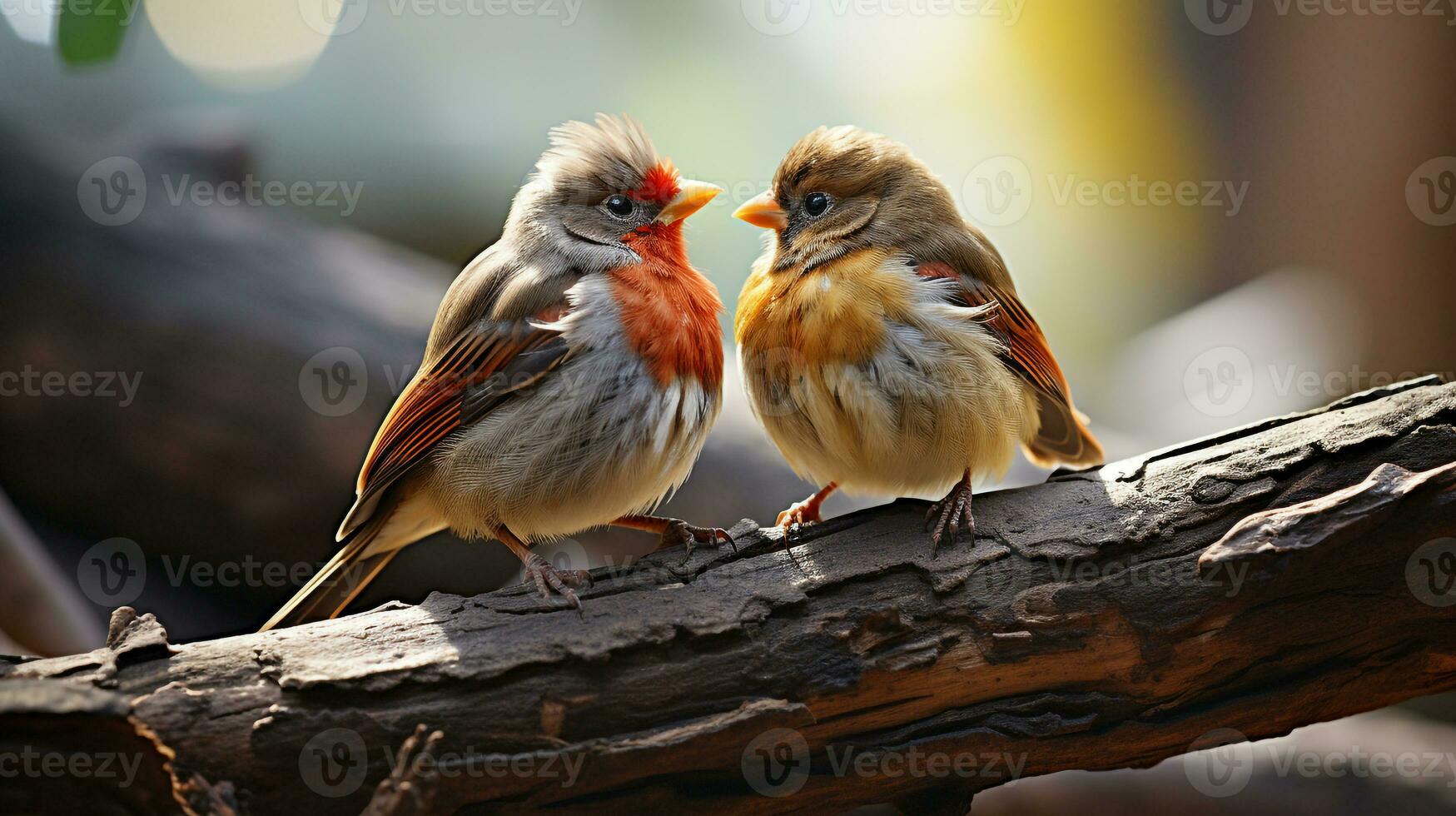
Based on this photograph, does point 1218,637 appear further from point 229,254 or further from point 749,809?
point 229,254

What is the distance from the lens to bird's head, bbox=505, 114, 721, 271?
3301 millimetres

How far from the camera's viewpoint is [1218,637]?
2.51 m
